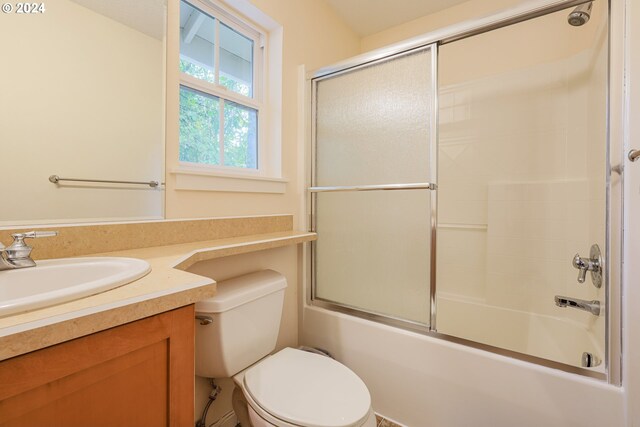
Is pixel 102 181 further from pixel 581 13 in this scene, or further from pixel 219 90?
pixel 581 13

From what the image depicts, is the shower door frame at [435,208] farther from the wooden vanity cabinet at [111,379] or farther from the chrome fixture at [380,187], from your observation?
the wooden vanity cabinet at [111,379]

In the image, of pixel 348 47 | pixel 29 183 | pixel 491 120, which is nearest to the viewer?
pixel 29 183

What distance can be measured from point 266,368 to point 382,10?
2.34 meters

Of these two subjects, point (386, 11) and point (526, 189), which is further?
point (386, 11)

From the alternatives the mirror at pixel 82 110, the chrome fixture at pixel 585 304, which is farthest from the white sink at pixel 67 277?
the chrome fixture at pixel 585 304

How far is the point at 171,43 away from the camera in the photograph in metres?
1.20

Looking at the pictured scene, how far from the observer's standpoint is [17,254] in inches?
28.5

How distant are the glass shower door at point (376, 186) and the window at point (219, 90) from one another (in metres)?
0.40

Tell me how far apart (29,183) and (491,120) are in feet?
7.92

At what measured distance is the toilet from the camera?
914 mm

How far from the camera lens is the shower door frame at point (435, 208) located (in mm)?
969

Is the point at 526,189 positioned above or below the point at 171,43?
below

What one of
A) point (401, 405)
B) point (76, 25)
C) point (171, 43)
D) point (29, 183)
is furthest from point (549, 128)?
point (29, 183)

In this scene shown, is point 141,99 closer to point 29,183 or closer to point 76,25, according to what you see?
point 76,25
